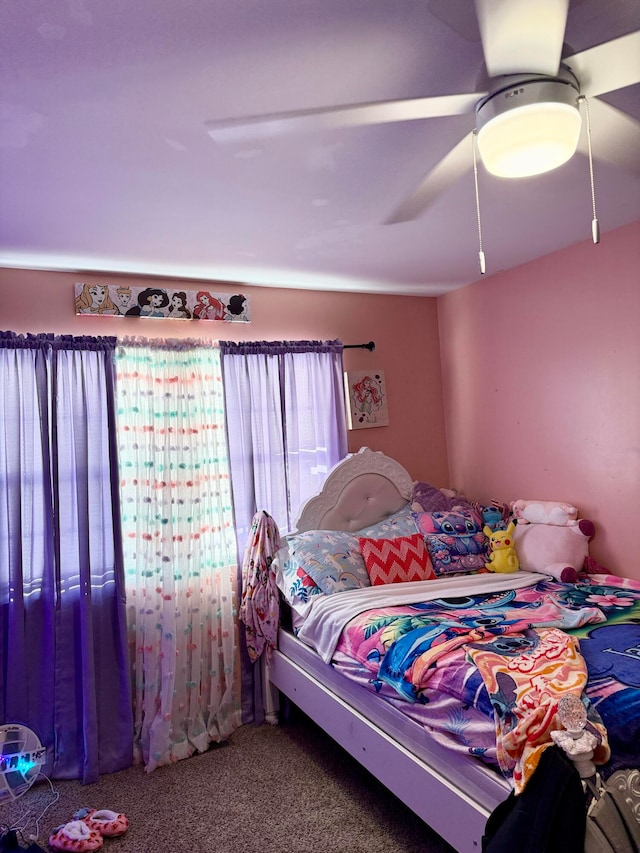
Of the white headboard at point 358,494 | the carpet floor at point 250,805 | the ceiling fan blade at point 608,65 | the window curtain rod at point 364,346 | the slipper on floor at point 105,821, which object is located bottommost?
the carpet floor at point 250,805

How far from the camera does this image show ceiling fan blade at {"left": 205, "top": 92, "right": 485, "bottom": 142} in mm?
1516

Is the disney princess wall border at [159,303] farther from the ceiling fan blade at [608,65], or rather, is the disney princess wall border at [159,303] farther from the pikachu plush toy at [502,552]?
the ceiling fan blade at [608,65]

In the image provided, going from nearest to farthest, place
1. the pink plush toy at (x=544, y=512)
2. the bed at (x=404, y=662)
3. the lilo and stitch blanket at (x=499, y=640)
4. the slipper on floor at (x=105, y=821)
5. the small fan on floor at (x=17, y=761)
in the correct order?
1. the lilo and stitch blanket at (x=499, y=640)
2. the bed at (x=404, y=662)
3. the small fan on floor at (x=17, y=761)
4. the slipper on floor at (x=105, y=821)
5. the pink plush toy at (x=544, y=512)

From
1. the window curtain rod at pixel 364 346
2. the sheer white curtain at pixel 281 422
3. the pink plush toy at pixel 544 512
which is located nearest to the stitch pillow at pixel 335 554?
the sheer white curtain at pixel 281 422

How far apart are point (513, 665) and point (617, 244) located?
2263 millimetres

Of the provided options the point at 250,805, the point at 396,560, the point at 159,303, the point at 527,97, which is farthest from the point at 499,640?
the point at 159,303

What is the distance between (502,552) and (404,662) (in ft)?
4.53

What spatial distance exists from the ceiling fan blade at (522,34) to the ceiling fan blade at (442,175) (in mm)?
249

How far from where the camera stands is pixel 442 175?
1820 millimetres

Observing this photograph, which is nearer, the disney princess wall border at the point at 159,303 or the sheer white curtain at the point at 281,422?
the disney princess wall border at the point at 159,303

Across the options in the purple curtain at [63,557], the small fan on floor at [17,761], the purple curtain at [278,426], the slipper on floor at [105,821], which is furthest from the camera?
the purple curtain at [278,426]

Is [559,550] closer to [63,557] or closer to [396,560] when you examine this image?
[396,560]

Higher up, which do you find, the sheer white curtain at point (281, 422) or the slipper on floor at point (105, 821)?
the sheer white curtain at point (281, 422)

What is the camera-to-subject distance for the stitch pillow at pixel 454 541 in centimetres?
343
